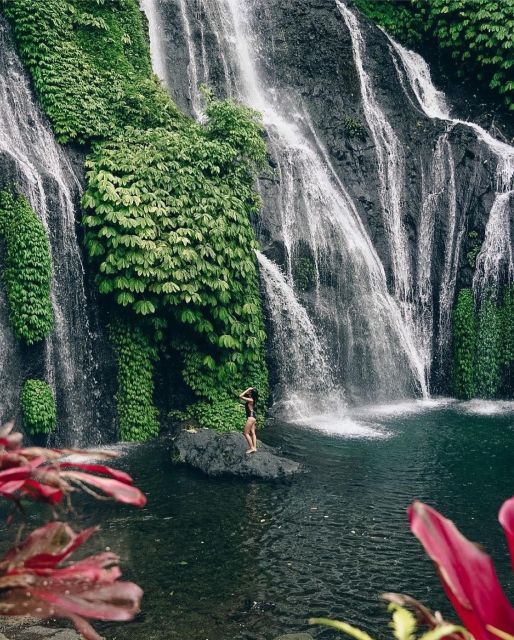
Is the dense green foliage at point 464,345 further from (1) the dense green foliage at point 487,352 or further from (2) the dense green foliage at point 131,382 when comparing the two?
(2) the dense green foliage at point 131,382

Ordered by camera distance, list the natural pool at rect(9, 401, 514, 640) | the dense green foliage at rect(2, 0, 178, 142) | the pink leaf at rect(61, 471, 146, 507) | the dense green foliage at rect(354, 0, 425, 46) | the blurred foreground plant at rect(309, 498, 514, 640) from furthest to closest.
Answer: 1. the dense green foliage at rect(354, 0, 425, 46)
2. the dense green foliage at rect(2, 0, 178, 142)
3. the natural pool at rect(9, 401, 514, 640)
4. the pink leaf at rect(61, 471, 146, 507)
5. the blurred foreground plant at rect(309, 498, 514, 640)

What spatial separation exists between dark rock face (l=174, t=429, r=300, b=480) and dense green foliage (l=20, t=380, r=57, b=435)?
2.20 metres

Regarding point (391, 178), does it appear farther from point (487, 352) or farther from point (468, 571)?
point (468, 571)

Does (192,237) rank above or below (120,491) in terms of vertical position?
above

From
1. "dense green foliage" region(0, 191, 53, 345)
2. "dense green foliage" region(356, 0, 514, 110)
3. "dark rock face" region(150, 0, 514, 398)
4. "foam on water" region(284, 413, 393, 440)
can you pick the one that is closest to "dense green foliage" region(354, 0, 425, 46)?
"dense green foliage" region(356, 0, 514, 110)

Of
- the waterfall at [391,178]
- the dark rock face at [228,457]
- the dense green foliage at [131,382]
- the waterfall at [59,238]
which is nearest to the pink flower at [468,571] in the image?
the dark rock face at [228,457]

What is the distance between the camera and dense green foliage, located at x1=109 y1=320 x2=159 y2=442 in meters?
12.8

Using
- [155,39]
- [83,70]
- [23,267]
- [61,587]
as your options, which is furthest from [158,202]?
[61,587]

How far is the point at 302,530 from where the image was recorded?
8.45m

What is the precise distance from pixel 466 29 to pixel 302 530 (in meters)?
16.3

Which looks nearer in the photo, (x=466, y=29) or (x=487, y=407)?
(x=487, y=407)

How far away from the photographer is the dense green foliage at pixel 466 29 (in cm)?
1850

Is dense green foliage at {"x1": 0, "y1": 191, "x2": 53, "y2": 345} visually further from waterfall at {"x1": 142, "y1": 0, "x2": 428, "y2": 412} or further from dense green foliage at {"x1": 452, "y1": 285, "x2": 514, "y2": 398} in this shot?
dense green foliage at {"x1": 452, "y1": 285, "x2": 514, "y2": 398}

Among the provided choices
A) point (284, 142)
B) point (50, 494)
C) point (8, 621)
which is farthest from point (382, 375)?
point (50, 494)
